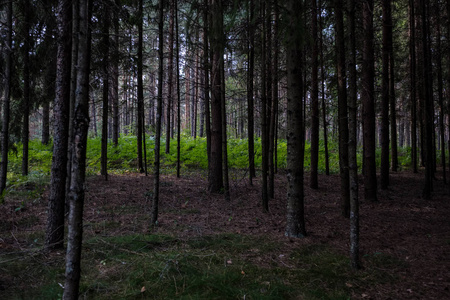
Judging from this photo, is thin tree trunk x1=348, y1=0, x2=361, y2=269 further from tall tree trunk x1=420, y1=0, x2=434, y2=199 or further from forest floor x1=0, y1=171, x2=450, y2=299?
tall tree trunk x1=420, y1=0, x2=434, y2=199

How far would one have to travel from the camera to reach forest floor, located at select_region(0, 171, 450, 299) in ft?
12.6

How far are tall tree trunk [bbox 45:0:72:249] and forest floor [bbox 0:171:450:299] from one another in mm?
451

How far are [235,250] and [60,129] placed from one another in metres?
3.76

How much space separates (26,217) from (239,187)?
6863mm

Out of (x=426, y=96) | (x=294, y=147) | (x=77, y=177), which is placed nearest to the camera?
(x=77, y=177)

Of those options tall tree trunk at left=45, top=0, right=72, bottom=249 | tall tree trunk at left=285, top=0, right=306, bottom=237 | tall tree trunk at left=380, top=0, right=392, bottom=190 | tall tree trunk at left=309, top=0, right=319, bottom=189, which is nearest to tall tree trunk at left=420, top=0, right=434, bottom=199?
tall tree trunk at left=380, top=0, right=392, bottom=190

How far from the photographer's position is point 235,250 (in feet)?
16.9

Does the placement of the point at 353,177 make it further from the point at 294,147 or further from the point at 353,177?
the point at 294,147

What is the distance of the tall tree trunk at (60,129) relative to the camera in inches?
195

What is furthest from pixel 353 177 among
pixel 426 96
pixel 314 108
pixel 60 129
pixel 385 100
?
pixel 385 100

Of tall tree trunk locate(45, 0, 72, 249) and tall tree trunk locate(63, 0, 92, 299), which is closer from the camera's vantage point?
tall tree trunk locate(63, 0, 92, 299)

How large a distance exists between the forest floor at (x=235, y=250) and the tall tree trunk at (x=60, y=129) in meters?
0.45

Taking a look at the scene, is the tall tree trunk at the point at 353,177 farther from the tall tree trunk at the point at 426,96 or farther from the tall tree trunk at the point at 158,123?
the tall tree trunk at the point at 426,96

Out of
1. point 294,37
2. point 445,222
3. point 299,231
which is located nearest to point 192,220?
point 299,231
